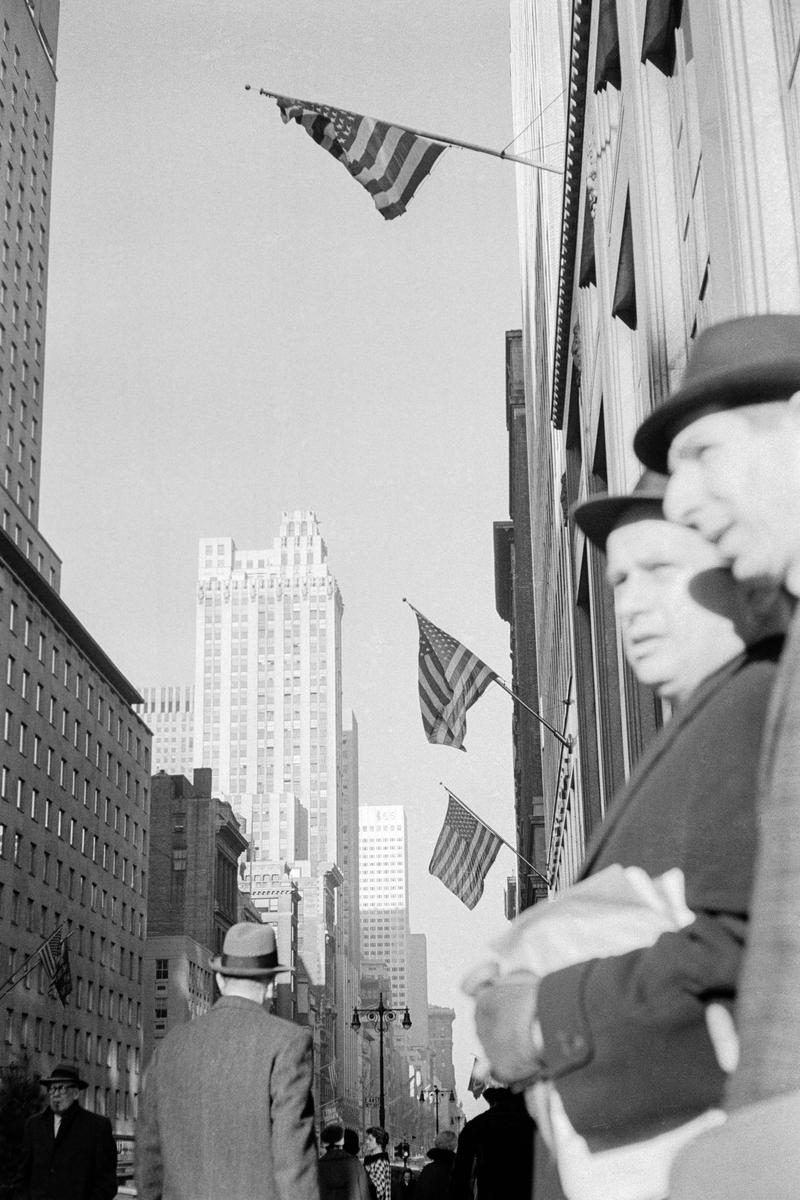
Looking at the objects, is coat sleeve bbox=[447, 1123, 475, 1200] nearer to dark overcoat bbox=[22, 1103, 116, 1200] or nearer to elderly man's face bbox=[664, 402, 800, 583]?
dark overcoat bbox=[22, 1103, 116, 1200]

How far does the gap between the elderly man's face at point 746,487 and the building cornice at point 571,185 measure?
15.8 m

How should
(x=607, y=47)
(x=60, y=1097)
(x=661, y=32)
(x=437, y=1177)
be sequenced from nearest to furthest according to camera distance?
(x=60, y=1097) < (x=661, y=32) < (x=437, y=1177) < (x=607, y=47)

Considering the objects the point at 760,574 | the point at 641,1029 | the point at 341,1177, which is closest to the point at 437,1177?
the point at 341,1177

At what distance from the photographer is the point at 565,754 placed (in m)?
29.5

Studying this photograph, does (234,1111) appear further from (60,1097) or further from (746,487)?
(60,1097)

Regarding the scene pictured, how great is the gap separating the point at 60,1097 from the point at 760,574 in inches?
305

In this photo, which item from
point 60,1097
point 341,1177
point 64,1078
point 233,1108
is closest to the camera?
point 233,1108

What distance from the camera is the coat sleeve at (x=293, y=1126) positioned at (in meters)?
5.26

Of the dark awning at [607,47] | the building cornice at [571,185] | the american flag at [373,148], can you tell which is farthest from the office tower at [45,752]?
the dark awning at [607,47]

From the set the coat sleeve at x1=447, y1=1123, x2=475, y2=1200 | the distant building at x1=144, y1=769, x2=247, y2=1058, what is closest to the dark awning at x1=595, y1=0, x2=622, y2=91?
the coat sleeve at x1=447, y1=1123, x2=475, y2=1200

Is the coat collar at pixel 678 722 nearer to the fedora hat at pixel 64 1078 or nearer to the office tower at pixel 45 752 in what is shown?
the fedora hat at pixel 64 1078

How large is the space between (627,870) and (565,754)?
27.3 m

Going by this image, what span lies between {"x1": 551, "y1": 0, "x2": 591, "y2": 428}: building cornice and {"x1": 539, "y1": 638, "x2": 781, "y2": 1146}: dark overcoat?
16053 millimetres

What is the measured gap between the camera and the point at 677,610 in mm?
2713
